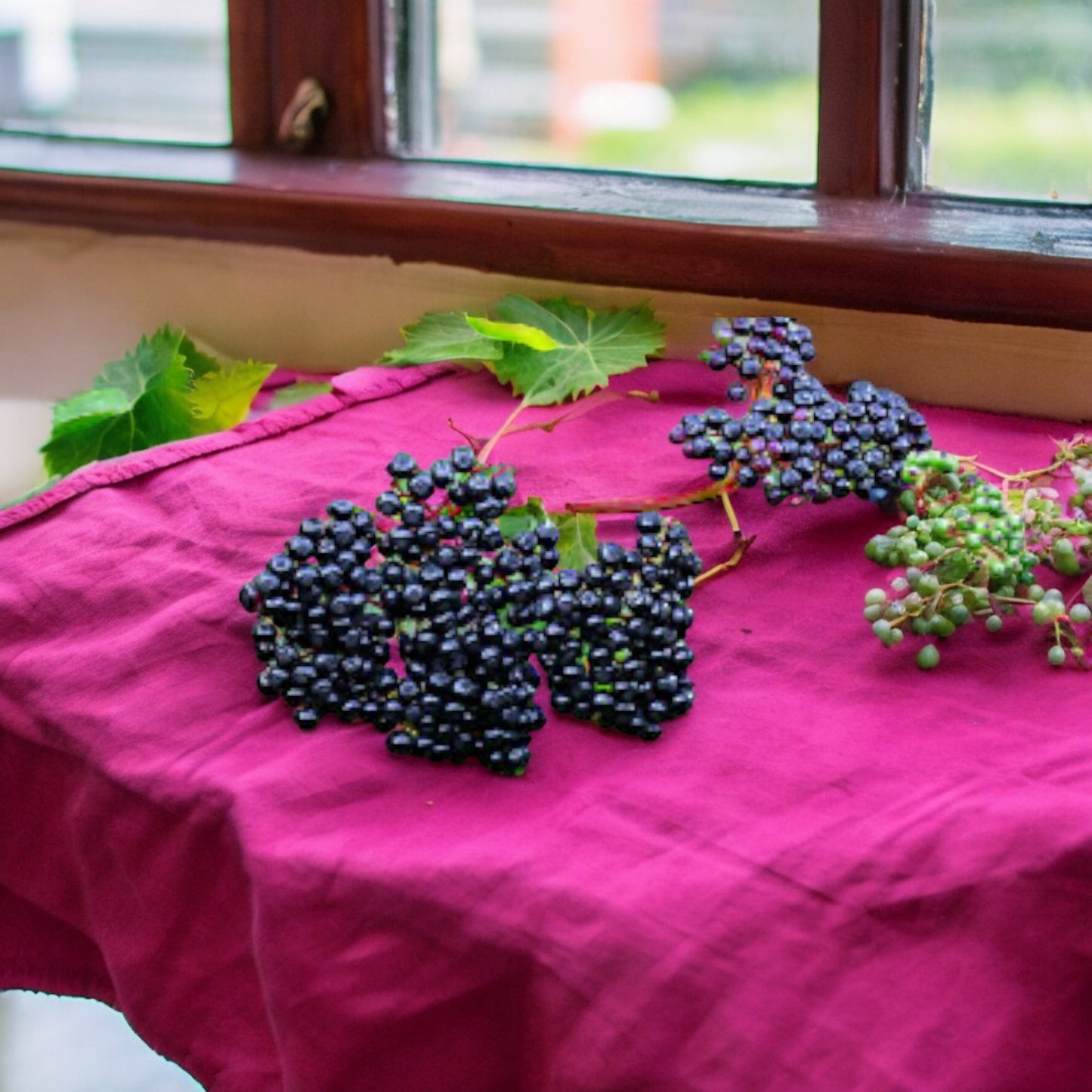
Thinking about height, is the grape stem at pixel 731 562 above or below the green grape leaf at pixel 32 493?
below

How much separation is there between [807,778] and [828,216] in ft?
1.99

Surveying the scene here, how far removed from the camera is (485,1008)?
0.64m

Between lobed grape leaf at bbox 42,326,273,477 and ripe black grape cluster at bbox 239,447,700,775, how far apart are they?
1.18ft

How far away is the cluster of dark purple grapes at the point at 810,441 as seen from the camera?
862 millimetres

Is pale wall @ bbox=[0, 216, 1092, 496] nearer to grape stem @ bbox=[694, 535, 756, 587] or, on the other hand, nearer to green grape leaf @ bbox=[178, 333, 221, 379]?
green grape leaf @ bbox=[178, 333, 221, 379]

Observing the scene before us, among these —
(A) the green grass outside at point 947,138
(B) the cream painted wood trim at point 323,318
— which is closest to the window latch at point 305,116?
(B) the cream painted wood trim at point 323,318

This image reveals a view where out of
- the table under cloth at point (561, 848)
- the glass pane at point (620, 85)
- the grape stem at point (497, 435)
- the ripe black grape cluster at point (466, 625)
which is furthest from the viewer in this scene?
the glass pane at point (620, 85)

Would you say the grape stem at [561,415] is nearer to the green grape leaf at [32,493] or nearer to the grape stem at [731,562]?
the grape stem at [731,562]

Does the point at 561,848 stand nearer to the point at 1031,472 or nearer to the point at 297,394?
the point at 1031,472

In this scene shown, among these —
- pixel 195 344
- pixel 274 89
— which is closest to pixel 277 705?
pixel 195 344

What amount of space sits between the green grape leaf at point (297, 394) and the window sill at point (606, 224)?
0.18 meters

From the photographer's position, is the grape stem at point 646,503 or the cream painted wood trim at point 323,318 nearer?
the grape stem at point 646,503

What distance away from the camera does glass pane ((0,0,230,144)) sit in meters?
1.61

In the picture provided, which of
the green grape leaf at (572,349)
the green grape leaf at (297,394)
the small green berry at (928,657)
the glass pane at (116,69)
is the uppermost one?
the glass pane at (116,69)
